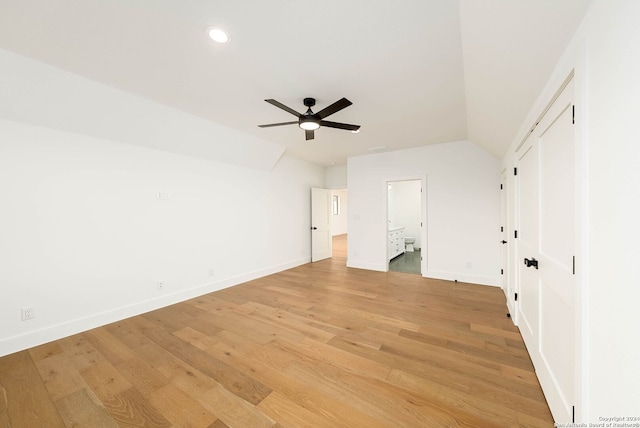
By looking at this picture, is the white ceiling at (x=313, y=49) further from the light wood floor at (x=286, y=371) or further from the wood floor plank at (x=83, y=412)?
the wood floor plank at (x=83, y=412)

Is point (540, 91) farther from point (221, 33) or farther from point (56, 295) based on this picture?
point (56, 295)

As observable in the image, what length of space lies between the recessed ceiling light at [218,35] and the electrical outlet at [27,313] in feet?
10.8

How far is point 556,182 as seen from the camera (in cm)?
150

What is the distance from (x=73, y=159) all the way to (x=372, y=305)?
4.21 metres

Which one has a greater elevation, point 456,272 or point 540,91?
point 540,91

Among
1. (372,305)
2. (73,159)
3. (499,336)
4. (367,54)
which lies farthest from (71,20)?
(499,336)

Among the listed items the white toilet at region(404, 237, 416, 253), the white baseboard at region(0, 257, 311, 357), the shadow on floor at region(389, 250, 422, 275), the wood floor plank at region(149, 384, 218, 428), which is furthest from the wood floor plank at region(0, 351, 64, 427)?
the white toilet at region(404, 237, 416, 253)

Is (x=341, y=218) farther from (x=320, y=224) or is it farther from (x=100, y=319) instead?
(x=100, y=319)

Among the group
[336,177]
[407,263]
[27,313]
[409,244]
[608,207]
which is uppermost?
[336,177]

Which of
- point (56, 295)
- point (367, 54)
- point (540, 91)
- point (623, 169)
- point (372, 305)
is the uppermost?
point (367, 54)

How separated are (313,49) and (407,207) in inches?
287

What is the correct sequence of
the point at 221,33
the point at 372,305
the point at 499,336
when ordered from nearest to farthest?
the point at 221,33, the point at 499,336, the point at 372,305

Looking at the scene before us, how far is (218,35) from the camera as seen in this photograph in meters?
1.71

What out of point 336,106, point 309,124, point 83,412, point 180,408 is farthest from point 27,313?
point 336,106
